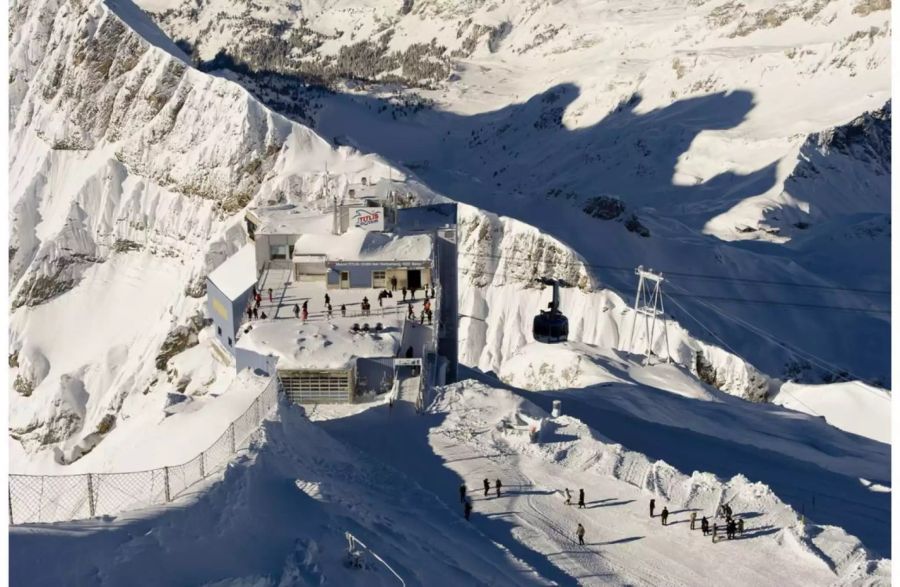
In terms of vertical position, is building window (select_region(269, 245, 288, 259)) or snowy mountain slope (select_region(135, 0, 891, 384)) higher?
snowy mountain slope (select_region(135, 0, 891, 384))

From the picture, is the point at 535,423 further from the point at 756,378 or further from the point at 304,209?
the point at 756,378

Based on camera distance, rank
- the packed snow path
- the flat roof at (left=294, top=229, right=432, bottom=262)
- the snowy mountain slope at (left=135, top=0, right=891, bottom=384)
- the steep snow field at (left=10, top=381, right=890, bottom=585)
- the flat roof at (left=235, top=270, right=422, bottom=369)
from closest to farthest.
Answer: the steep snow field at (left=10, top=381, right=890, bottom=585), the packed snow path, the flat roof at (left=235, top=270, right=422, bottom=369), the flat roof at (left=294, top=229, right=432, bottom=262), the snowy mountain slope at (left=135, top=0, right=891, bottom=384)

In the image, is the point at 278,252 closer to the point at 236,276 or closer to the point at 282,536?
the point at 236,276

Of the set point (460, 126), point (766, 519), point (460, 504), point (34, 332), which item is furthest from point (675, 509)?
point (460, 126)

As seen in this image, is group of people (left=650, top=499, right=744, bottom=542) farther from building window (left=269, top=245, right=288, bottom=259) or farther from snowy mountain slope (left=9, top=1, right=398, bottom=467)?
snowy mountain slope (left=9, top=1, right=398, bottom=467)

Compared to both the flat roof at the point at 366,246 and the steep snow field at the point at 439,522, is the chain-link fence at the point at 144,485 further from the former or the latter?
the flat roof at the point at 366,246

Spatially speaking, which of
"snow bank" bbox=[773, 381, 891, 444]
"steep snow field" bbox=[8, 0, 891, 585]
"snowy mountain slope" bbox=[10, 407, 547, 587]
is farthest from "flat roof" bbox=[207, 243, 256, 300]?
"snow bank" bbox=[773, 381, 891, 444]

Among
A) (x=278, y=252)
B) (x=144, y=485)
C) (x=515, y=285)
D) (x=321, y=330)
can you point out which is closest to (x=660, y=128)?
(x=515, y=285)

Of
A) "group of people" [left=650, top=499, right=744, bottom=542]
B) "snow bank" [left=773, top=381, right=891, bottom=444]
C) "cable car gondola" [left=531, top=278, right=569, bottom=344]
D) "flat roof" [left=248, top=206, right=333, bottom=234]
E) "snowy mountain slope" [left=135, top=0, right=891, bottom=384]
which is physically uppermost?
"snowy mountain slope" [left=135, top=0, right=891, bottom=384]
